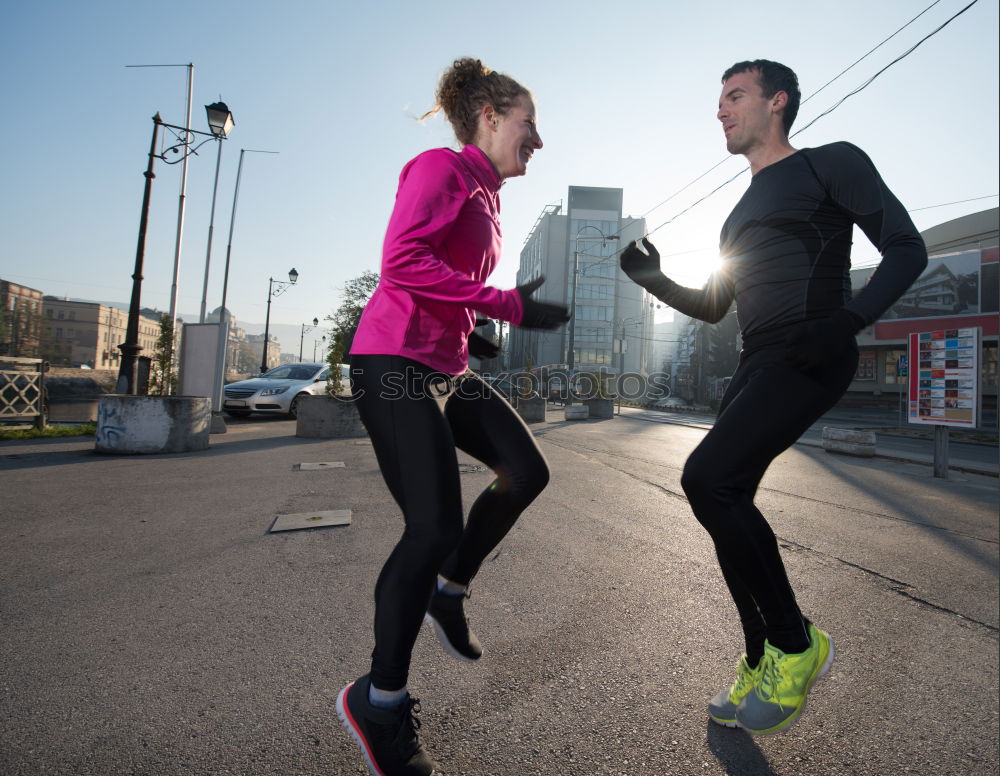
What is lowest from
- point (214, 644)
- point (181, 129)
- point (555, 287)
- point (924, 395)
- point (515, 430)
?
point (214, 644)

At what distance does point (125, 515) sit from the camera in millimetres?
4637

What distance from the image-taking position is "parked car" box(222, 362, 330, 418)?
14312 mm

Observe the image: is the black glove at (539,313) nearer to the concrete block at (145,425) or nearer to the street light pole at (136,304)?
the concrete block at (145,425)

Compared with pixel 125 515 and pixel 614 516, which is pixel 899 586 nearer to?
pixel 614 516

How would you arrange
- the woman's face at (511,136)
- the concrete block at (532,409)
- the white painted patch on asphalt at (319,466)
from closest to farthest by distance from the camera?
1. the woman's face at (511,136)
2. the white painted patch on asphalt at (319,466)
3. the concrete block at (532,409)

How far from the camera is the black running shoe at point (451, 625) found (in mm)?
1845

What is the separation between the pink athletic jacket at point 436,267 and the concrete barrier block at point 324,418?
9296 millimetres

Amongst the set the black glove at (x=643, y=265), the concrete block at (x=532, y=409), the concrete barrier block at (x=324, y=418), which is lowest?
the concrete barrier block at (x=324, y=418)

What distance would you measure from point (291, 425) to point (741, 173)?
1283 centimetres

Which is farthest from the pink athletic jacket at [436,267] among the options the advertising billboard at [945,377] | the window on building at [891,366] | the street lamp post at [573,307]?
the window on building at [891,366]

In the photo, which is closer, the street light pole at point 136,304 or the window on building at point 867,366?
the street light pole at point 136,304

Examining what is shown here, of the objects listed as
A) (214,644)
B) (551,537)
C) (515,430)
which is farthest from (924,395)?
(214,644)

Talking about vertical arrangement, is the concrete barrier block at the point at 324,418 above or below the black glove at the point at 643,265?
below

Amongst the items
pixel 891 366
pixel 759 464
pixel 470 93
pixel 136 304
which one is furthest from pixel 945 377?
pixel 891 366
